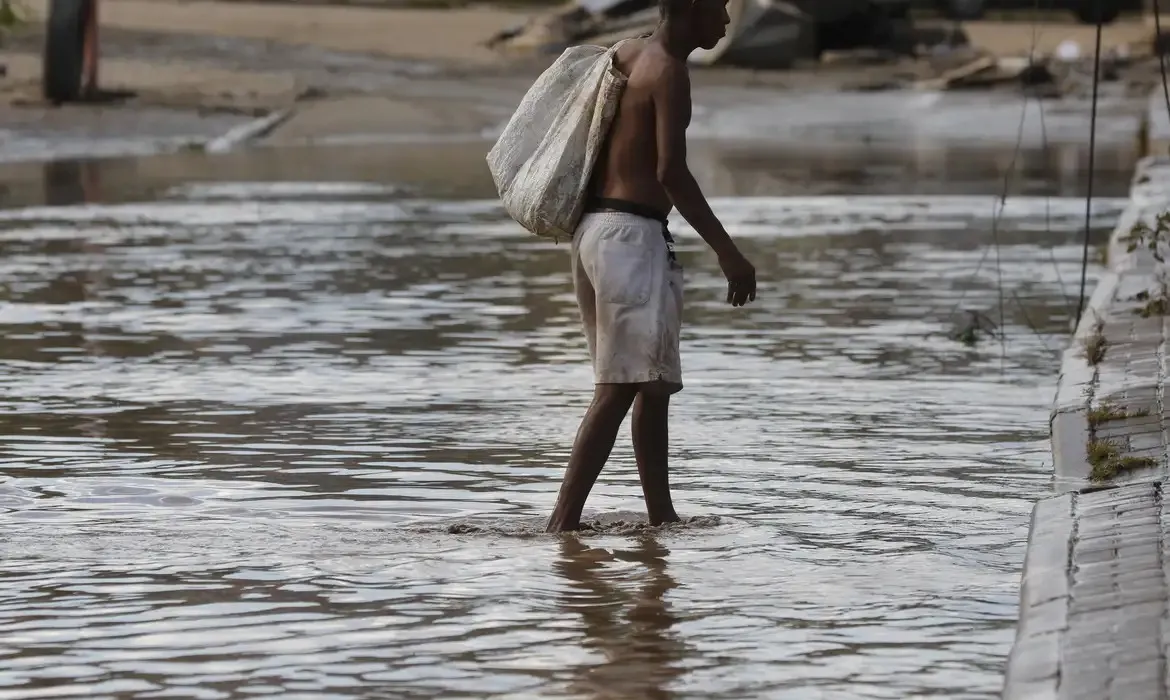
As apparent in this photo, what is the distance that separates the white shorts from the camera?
8.21 m

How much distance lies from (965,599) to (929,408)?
405cm

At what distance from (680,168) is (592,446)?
3.09 feet

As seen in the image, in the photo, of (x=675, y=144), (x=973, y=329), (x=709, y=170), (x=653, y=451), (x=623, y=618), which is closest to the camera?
(x=623, y=618)

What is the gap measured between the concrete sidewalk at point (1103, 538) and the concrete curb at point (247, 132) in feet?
66.8

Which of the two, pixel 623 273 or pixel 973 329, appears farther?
pixel 973 329

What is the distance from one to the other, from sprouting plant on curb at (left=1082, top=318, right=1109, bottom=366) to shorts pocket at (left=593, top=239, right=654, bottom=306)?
3818mm

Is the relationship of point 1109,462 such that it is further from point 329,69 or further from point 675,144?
point 329,69

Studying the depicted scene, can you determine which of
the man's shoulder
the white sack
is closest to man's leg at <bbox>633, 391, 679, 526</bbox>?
the white sack

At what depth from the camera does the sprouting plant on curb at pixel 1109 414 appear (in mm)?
9852

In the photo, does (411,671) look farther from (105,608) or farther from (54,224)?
(54,224)

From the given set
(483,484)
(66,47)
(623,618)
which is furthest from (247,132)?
(623,618)

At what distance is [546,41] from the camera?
51156 millimetres

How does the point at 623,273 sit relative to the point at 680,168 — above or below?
below

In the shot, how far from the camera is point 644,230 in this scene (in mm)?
8250
